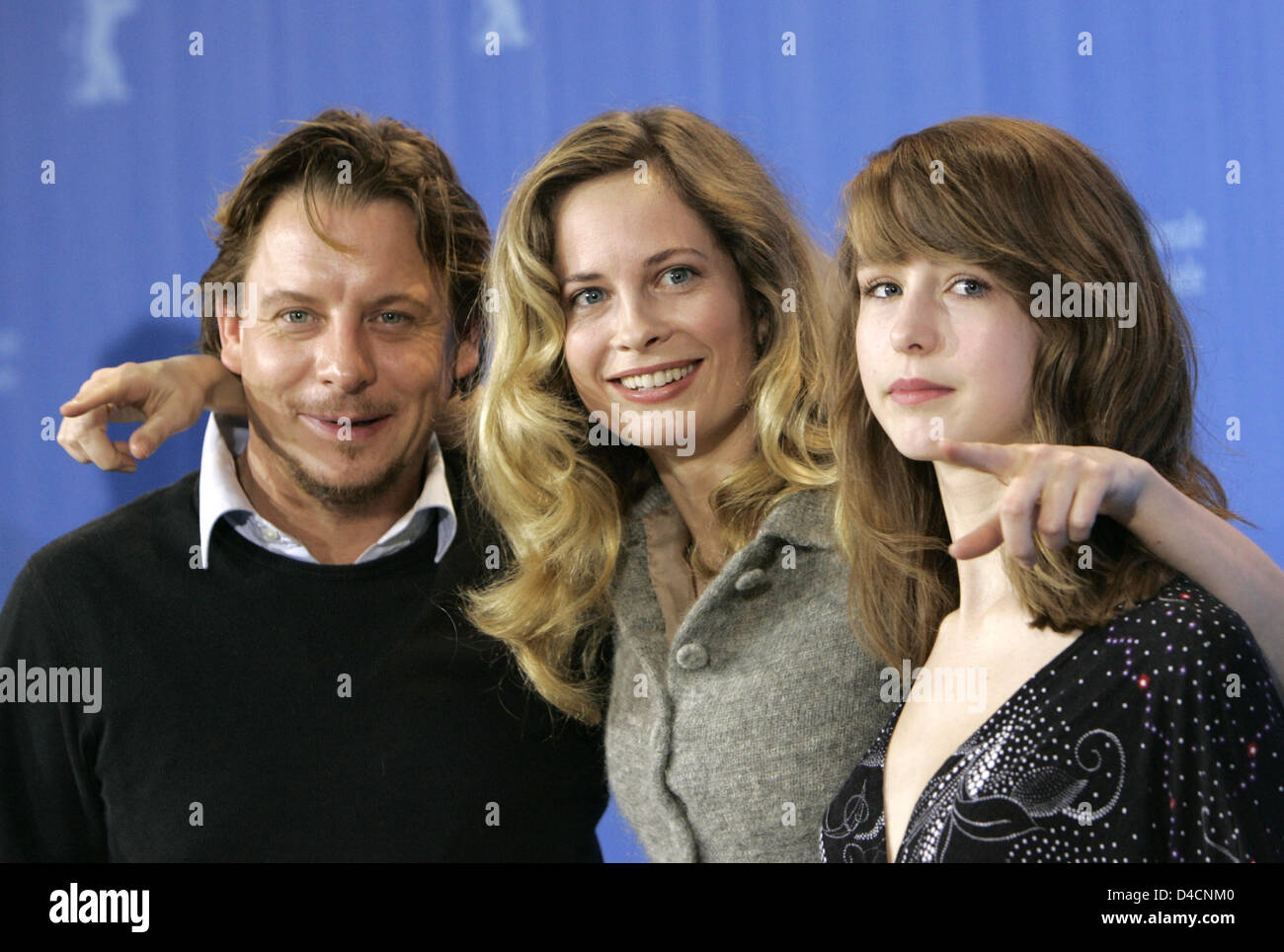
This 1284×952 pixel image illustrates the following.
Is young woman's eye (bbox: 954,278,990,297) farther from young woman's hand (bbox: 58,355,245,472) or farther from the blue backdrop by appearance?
young woman's hand (bbox: 58,355,245,472)

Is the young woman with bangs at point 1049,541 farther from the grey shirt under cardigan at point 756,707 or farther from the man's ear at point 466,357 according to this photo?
the man's ear at point 466,357

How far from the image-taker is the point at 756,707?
2.07 metres

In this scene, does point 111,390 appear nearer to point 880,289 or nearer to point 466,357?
point 466,357

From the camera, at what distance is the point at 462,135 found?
279cm

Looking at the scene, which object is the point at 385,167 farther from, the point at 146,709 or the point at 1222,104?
the point at 1222,104

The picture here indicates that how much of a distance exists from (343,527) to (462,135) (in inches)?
36.9

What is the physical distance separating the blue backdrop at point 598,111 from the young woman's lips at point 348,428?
487 mm

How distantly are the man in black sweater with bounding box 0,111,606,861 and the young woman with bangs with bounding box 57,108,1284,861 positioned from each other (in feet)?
0.45

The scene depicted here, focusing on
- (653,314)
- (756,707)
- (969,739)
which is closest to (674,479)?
(653,314)

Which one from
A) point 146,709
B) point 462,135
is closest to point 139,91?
point 462,135

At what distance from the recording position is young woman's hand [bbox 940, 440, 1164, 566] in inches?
58.4

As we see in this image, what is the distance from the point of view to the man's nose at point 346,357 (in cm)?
236

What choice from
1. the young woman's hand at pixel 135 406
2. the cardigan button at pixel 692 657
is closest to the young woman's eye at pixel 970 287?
the cardigan button at pixel 692 657

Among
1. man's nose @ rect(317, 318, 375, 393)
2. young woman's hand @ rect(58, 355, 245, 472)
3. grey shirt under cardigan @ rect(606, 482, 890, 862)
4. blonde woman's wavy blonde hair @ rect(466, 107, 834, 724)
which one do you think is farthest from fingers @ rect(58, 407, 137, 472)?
grey shirt under cardigan @ rect(606, 482, 890, 862)
